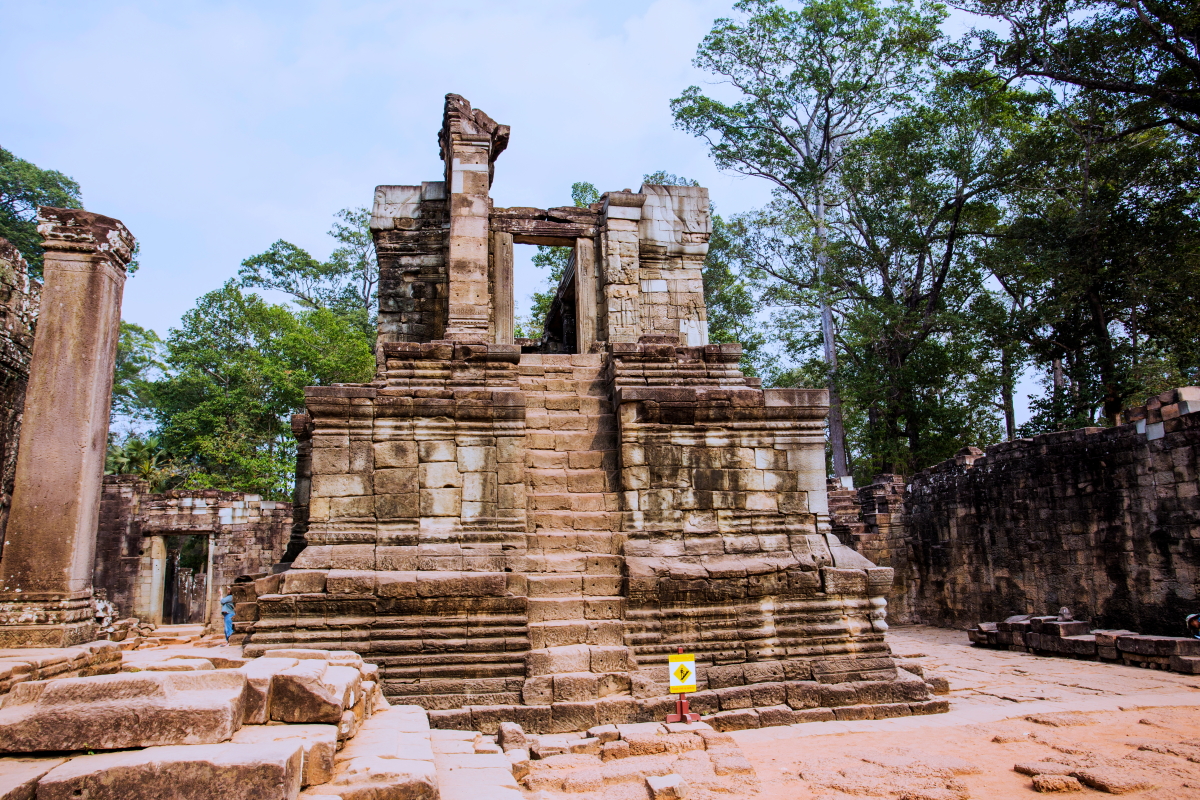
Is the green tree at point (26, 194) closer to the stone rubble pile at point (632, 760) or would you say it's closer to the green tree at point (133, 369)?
the green tree at point (133, 369)

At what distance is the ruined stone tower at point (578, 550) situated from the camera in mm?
5633

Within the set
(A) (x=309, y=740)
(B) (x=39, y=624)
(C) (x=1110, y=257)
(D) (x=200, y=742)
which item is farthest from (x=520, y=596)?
(C) (x=1110, y=257)

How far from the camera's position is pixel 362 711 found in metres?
4.27

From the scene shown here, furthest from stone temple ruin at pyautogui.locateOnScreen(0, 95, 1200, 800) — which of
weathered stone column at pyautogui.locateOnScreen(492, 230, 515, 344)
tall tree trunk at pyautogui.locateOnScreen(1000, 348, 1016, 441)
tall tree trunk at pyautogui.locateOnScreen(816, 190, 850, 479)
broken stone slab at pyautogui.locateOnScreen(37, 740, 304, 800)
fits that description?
tall tree trunk at pyautogui.locateOnScreen(816, 190, 850, 479)

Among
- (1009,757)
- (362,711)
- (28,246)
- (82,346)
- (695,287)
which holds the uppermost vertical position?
(28,246)

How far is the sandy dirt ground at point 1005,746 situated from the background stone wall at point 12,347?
8.74 m

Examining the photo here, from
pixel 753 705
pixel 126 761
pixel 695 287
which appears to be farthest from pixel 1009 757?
pixel 695 287

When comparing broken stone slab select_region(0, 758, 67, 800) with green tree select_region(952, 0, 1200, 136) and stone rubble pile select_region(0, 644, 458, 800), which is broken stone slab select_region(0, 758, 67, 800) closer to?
stone rubble pile select_region(0, 644, 458, 800)

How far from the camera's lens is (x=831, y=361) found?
23.4 m

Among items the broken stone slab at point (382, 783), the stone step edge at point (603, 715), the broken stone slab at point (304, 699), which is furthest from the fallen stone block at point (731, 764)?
the broken stone slab at point (304, 699)

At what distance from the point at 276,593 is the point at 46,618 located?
2.78m

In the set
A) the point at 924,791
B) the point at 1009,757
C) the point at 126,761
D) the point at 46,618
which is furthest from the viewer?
the point at 46,618

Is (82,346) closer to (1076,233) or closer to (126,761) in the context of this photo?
(126,761)

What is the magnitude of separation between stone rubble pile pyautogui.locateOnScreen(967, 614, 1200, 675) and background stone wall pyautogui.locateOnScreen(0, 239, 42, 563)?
41.3ft
